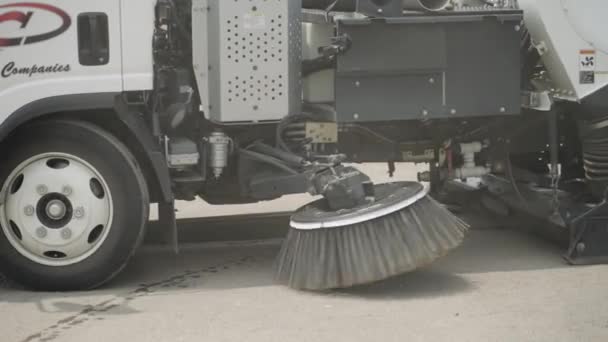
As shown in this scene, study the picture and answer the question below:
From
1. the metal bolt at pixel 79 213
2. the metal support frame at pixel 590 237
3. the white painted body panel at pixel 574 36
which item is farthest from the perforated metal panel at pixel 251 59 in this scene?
the metal support frame at pixel 590 237

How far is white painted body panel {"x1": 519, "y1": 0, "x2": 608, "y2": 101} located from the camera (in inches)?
235

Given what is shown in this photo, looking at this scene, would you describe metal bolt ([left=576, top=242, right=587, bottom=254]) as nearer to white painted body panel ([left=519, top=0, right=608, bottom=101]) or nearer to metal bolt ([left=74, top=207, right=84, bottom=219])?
white painted body panel ([left=519, top=0, right=608, bottom=101])

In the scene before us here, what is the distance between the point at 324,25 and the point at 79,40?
1398 mm

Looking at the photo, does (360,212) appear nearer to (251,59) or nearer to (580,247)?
(251,59)

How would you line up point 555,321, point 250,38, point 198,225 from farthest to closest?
point 198,225
point 250,38
point 555,321

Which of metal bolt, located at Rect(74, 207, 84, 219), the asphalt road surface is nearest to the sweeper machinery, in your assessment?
metal bolt, located at Rect(74, 207, 84, 219)

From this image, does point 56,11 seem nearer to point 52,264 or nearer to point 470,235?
point 52,264

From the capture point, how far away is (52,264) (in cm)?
563

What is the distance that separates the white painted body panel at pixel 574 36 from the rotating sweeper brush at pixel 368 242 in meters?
1.19

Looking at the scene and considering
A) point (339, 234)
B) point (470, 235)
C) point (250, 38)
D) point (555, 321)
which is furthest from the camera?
point (470, 235)

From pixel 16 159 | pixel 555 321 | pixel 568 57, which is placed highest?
pixel 568 57

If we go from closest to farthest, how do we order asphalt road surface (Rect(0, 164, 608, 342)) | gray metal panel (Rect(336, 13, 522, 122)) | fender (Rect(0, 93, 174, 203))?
asphalt road surface (Rect(0, 164, 608, 342))
fender (Rect(0, 93, 174, 203))
gray metal panel (Rect(336, 13, 522, 122))

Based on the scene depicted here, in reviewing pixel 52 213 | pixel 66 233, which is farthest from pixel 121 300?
pixel 52 213

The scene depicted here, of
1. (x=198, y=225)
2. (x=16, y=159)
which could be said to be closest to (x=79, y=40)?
(x=16, y=159)
